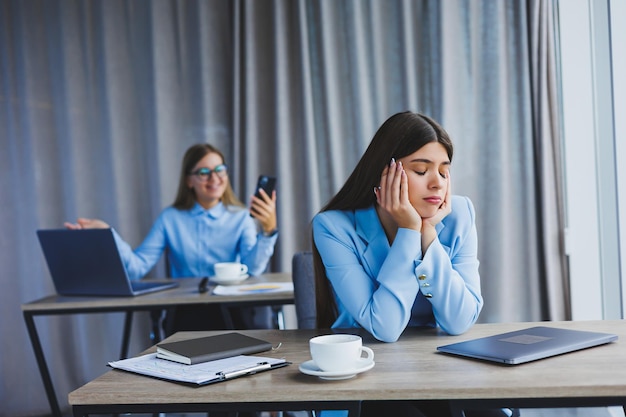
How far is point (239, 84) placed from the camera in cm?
370

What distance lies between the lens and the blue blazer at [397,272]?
153 centimetres

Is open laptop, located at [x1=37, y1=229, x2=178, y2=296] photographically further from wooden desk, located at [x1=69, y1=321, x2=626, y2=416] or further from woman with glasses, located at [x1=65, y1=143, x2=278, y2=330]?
wooden desk, located at [x1=69, y1=321, x2=626, y2=416]

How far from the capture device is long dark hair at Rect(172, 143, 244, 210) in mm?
3379

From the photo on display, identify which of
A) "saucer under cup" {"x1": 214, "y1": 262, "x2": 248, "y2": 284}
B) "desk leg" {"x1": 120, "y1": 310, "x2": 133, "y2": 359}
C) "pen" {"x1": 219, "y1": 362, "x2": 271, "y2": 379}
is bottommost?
"desk leg" {"x1": 120, "y1": 310, "x2": 133, "y2": 359}

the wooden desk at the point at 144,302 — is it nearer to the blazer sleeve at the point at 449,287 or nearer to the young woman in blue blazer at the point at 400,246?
the young woman in blue blazer at the point at 400,246

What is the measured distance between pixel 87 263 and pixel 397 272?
4.75 feet

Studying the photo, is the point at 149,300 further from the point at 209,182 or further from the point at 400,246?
the point at 400,246

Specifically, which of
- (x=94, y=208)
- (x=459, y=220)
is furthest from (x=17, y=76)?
(x=459, y=220)

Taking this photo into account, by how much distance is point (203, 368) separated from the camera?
49.7 inches

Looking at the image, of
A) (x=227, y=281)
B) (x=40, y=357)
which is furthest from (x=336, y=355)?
(x=40, y=357)

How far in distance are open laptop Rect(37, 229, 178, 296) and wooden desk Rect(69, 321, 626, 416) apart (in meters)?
1.26

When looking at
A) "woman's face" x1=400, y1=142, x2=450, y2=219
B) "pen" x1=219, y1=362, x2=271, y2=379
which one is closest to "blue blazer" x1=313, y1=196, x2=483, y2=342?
"woman's face" x1=400, y1=142, x2=450, y2=219

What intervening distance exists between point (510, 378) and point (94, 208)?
312 centimetres

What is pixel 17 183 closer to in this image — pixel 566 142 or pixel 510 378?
pixel 566 142
